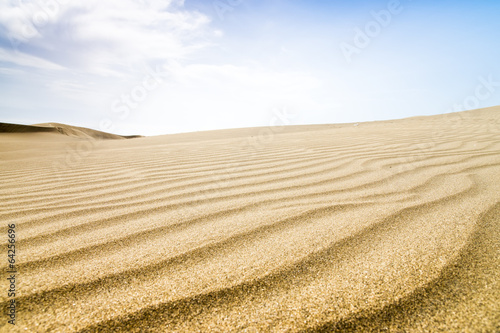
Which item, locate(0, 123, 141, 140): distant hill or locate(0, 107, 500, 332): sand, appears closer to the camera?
locate(0, 107, 500, 332): sand

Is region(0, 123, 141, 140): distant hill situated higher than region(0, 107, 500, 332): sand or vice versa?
region(0, 123, 141, 140): distant hill

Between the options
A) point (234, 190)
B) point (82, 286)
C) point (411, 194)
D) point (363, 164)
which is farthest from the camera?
point (363, 164)

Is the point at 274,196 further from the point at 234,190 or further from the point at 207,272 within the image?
the point at 207,272

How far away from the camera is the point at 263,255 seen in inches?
42.4

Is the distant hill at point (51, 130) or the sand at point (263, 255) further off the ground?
the distant hill at point (51, 130)

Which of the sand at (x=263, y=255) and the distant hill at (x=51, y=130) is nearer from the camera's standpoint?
the sand at (x=263, y=255)

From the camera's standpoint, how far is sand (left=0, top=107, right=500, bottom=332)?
0.76 meters

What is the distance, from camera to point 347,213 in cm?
150

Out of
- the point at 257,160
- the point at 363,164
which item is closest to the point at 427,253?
the point at 363,164

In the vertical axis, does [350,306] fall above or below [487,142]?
below

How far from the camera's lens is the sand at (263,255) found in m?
0.76

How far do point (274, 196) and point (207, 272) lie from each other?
38.3 inches

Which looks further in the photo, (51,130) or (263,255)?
(51,130)

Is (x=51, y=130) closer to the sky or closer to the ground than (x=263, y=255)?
closer to the sky
